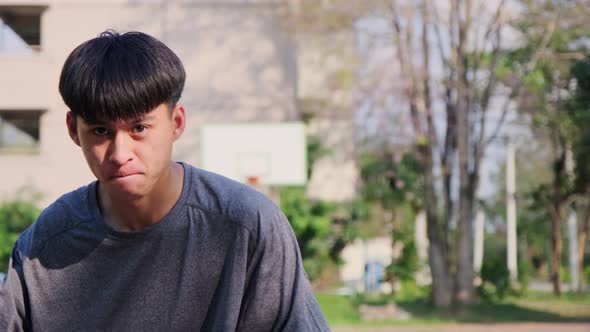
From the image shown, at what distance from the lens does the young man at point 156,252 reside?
2059 mm

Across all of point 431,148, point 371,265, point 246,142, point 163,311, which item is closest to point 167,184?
point 163,311

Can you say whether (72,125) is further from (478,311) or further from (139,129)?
(478,311)

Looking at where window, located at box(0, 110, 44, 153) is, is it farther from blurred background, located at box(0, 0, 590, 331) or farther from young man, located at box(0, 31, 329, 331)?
young man, located at box(0, 31, 329, 331)

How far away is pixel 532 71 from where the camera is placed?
19.8 m

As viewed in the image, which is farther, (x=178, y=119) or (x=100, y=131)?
(x=178, y=119)

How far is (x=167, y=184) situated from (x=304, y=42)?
802 inches

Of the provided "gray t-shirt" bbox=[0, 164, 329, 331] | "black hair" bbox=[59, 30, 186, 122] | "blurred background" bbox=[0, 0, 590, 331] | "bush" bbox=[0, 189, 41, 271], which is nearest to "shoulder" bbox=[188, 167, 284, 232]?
"gray t-shirt" bbox=[0, 164, 329, 331]

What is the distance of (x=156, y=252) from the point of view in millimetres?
2146

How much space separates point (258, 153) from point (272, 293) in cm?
1536

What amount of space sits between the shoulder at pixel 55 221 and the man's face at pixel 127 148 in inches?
6.7

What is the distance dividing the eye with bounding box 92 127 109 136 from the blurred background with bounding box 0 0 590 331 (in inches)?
568

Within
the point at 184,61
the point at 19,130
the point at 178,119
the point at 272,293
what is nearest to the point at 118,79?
the point at 178,119

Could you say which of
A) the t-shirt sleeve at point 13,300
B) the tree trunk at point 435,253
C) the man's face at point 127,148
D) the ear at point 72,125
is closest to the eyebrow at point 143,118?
the man's face at point 127,148

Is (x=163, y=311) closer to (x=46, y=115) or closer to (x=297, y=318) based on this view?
(x=297, y=318)
